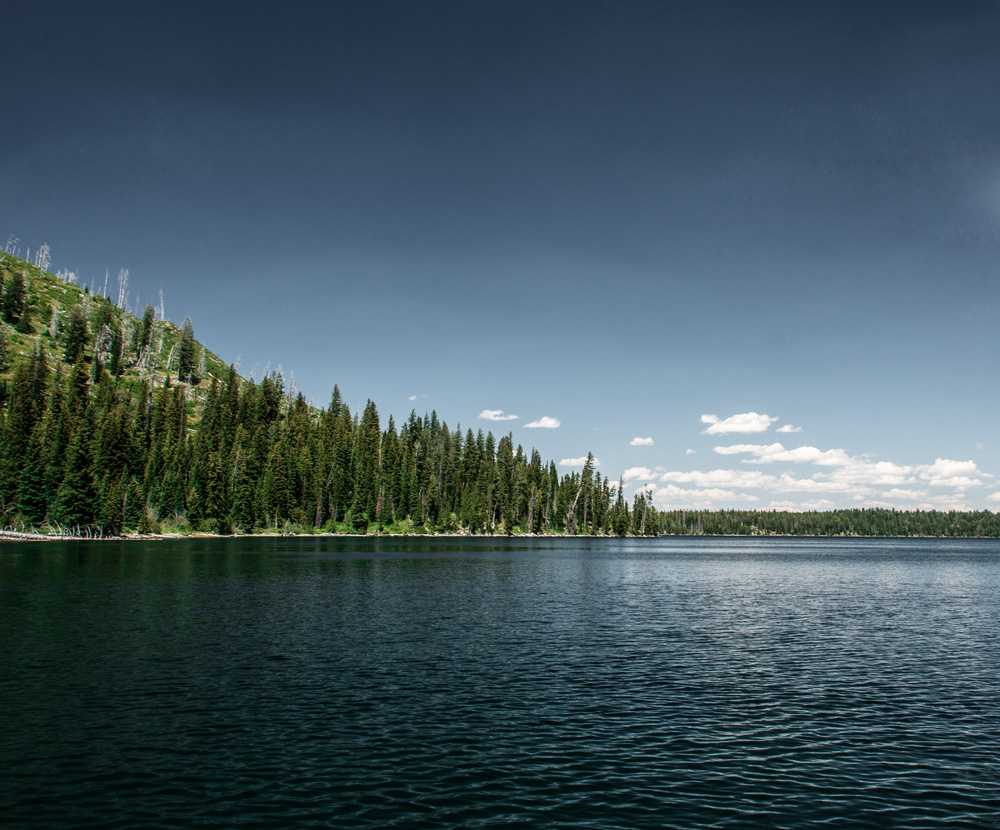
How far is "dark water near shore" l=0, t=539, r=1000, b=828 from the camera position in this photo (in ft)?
52.4

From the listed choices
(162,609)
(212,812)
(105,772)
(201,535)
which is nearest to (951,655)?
(212,812)

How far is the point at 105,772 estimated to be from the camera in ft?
58.1

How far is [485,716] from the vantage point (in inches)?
923

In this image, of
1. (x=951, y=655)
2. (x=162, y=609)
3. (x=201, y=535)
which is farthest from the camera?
(x=201, y=535)

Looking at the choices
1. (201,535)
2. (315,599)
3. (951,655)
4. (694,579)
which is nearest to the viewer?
(951,655)

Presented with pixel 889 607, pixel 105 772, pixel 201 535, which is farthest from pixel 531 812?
pixel 201 535

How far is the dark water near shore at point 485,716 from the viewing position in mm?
15977

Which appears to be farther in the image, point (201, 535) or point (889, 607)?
point (201, 535)

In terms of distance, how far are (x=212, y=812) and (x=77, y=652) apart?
22553mm

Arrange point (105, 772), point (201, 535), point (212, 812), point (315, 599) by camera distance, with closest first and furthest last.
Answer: point (212, 812)
point (105, 772)
point (315, 599)
point (201, 535)

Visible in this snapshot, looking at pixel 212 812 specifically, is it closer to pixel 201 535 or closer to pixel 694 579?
pixel 694 579

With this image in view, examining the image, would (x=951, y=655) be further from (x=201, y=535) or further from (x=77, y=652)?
→ (x=201, y=535)

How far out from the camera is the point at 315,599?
54906 millimetres

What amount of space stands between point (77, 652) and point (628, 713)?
28.0 meters
